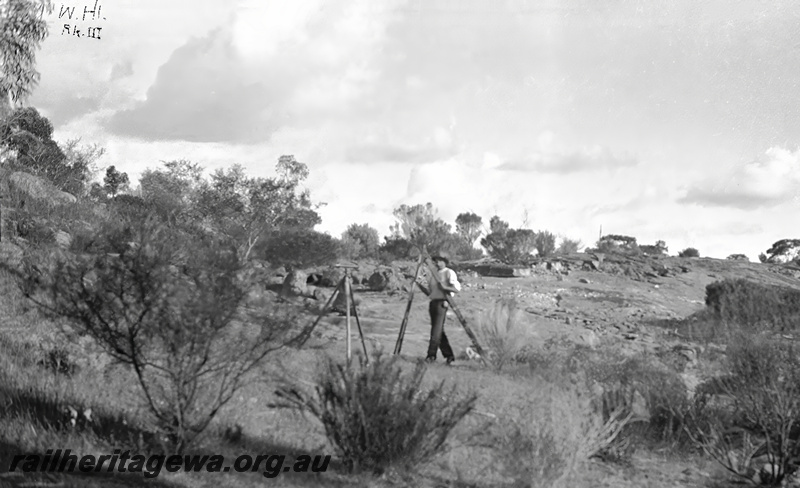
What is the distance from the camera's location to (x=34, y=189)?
72.9 ft

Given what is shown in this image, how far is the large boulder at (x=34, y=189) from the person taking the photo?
848 inches

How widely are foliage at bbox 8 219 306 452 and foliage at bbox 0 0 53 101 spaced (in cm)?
1249

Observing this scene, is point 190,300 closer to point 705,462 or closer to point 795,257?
point 705,462

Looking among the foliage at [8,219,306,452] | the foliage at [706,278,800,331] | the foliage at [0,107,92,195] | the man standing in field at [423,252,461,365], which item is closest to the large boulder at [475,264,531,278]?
the foliage at [706,278,800,331]

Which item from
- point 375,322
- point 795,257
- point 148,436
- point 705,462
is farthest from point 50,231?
point 795,257

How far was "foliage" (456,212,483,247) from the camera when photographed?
52.3 metres

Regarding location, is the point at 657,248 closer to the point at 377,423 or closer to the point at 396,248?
the point at 396,248

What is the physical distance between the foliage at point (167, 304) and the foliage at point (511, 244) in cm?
3442

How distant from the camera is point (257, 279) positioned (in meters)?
5.59

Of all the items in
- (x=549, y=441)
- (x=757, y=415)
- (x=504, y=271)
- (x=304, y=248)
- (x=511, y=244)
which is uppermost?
(x=511, y=244)

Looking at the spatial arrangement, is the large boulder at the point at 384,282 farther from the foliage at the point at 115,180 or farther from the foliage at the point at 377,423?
the foliage at the point at 115,180

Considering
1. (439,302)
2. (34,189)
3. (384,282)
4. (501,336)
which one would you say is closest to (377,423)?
(439,302)

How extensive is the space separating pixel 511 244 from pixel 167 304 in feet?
125

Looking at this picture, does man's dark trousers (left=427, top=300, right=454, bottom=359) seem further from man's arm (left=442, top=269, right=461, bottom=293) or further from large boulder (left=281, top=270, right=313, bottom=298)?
large boulder (left=281, top=270, right=313, bottom=298)
